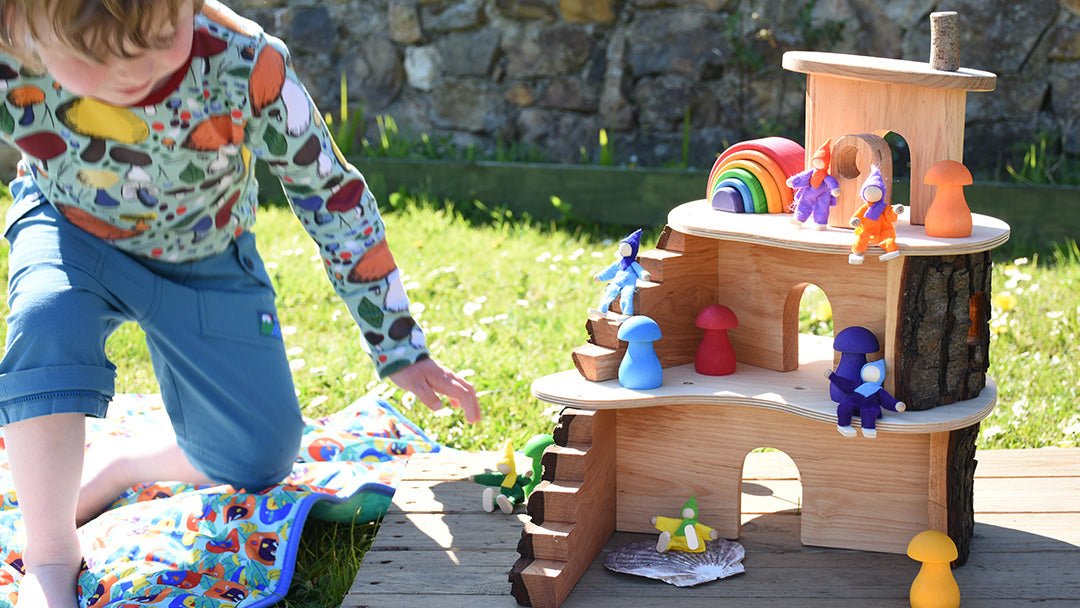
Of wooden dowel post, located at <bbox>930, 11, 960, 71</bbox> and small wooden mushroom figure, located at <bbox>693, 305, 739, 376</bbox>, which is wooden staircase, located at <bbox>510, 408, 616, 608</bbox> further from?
wooden dowel post, located at <bbox>930, 11, 960, 71</bbox>

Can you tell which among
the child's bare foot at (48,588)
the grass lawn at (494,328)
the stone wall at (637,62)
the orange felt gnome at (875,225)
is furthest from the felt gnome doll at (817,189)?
the stone wall at (637,62)

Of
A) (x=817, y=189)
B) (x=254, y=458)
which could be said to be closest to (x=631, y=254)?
(x=817, y=189)

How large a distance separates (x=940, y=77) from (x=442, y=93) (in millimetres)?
3228

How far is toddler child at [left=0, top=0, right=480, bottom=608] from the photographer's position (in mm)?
1691

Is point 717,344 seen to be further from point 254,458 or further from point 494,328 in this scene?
point 494,328

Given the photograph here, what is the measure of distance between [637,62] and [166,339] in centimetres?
285

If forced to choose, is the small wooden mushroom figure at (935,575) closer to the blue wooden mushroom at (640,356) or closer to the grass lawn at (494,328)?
the blue wooden mushroom at (640,356)

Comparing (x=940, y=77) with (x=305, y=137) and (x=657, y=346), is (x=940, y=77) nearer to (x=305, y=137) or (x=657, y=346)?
(x=657, y=346)

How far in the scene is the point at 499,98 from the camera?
183 inches

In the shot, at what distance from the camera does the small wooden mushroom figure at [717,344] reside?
195 centimetres

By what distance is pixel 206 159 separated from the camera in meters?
1.90

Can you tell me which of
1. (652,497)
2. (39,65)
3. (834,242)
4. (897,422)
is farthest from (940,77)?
(39,65)

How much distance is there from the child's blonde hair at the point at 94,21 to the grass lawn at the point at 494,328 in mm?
985

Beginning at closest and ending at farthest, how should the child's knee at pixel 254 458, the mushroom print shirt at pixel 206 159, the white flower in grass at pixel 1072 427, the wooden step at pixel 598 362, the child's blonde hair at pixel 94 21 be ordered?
1. the child's blonde hair at pixel 94 21
2. the mushroom print shirt at pixel 206 159
3. the wooden step at pixel 598 362
4. the child's knee at pixel 254 458
5. the white flower in grass at pixel 1072 427
